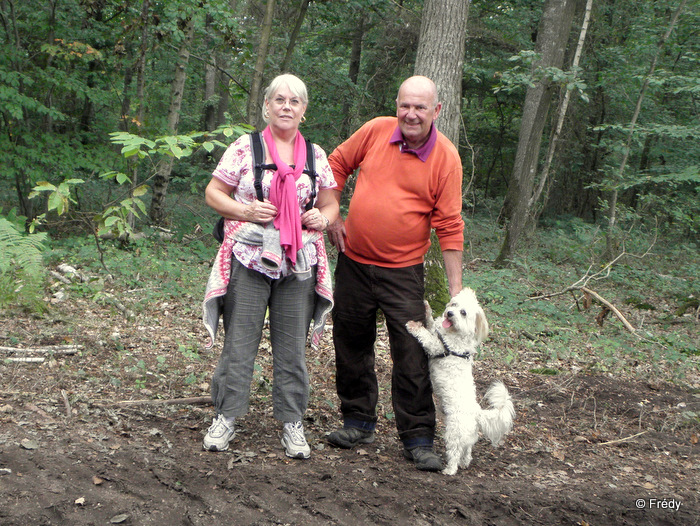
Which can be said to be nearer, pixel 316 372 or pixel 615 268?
pixel 316 372

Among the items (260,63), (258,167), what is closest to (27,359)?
(258,167)

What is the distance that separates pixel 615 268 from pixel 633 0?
29.0 ft

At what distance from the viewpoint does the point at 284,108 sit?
3326 mm

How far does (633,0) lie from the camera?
1617cm

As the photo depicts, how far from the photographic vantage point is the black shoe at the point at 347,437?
12.8 ft

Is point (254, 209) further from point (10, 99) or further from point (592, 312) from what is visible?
point (10, 99)

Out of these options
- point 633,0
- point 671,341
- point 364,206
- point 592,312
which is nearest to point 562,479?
point 364,206

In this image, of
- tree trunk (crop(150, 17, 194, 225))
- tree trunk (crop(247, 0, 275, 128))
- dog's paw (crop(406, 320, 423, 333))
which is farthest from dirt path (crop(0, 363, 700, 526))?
tree trunk (crop(150, 17, 194, 225))

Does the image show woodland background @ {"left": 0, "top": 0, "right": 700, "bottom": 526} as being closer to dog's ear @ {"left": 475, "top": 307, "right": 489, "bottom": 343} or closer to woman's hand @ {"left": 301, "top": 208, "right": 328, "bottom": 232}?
dog's ear @ {"left": 475, "top": 307, "right": 489, "bottom": 343}

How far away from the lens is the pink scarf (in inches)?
129

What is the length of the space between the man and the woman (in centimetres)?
22

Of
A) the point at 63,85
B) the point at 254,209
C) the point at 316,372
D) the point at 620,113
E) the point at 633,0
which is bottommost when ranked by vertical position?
the point at 316,372

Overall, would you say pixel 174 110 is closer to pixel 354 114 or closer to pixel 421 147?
pixel 354 114

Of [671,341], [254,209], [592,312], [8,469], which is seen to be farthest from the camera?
[592,312]
